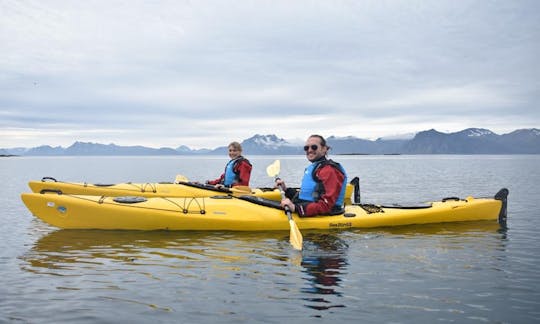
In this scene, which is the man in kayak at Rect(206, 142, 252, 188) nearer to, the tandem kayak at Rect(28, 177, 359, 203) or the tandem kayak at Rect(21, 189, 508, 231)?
the tandem kayak at Rect(28, 177, 359, 203)

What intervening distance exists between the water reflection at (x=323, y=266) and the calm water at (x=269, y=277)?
1.0 inches

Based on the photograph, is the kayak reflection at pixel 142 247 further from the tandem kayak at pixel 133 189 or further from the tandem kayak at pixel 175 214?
the tandem kayak at pixel 133 189

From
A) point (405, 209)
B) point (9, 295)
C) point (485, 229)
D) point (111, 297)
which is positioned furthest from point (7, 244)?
point (485, 229)

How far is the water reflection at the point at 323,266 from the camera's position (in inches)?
215

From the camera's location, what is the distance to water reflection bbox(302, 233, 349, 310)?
546 cm

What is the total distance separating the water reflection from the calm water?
2 cm

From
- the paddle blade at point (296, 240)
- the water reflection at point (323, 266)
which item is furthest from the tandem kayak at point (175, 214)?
the paddle blade at point (296, 240)

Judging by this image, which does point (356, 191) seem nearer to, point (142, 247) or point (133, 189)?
point (133, 189)

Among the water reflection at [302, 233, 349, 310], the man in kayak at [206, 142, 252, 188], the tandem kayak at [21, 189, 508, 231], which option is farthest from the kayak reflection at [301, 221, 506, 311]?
the man in kayak at [206, 142, 252, 188]

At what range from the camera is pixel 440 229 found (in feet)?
34.2

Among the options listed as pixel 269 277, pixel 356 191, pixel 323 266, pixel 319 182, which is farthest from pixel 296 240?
pixel 356 191

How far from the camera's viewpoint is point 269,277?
6.36 metres

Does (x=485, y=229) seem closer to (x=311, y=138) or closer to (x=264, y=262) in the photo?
(x=311, y=138)

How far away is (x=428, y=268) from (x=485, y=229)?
4.45 metres
